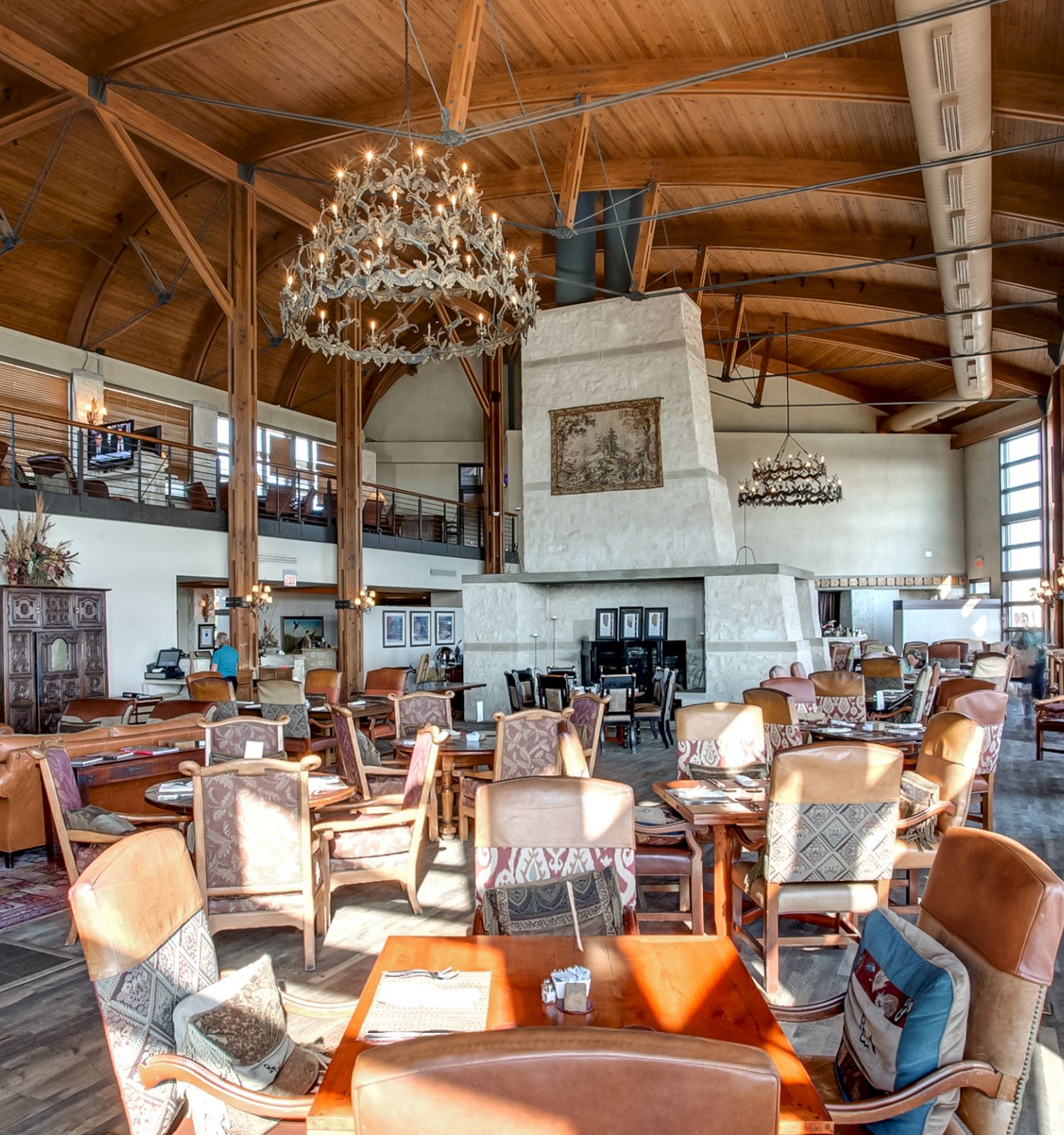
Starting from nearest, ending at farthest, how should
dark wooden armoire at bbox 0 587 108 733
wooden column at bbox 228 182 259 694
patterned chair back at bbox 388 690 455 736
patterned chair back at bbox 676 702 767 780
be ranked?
patterned chair back at bbox 676 702 767 780, patterned chair back at bbox 388 690 455 736, dark wooden armoire at bbox 0 587 108 733, wooden column at bbox 228 182 259 694

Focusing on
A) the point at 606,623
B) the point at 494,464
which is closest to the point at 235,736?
the point at 606,623

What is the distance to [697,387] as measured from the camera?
11719mm

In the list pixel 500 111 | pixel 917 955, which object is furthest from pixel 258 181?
pixel 917 955

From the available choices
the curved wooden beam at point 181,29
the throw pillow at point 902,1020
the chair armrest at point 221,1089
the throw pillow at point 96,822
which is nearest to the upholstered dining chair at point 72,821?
the throw pillow at point 96,822

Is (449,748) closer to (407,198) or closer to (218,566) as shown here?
(407,198)

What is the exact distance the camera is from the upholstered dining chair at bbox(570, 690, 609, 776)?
20.0 feet

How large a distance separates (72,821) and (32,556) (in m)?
6.58

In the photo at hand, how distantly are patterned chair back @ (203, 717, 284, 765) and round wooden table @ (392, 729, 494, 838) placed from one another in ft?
3.09

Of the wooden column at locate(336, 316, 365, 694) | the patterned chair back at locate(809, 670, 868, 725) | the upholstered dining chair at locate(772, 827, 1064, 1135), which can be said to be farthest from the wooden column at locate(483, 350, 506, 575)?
the upholstered dining chair at locate(772, 827, 1064, 1135)

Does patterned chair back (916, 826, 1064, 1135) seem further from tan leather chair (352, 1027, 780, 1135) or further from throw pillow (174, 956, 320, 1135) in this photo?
throw pillow (174, 956, 320, 1135)

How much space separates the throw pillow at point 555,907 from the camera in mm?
2455

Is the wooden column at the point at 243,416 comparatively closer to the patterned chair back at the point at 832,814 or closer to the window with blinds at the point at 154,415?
the window with blinds at the point at 154,415

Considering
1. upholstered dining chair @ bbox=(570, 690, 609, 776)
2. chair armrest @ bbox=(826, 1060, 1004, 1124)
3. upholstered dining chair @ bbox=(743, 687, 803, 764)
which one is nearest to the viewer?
chair armrest @ bbox=(826, 1060, 1004, 1124)

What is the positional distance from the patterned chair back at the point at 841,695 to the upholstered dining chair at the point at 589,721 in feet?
8.08
